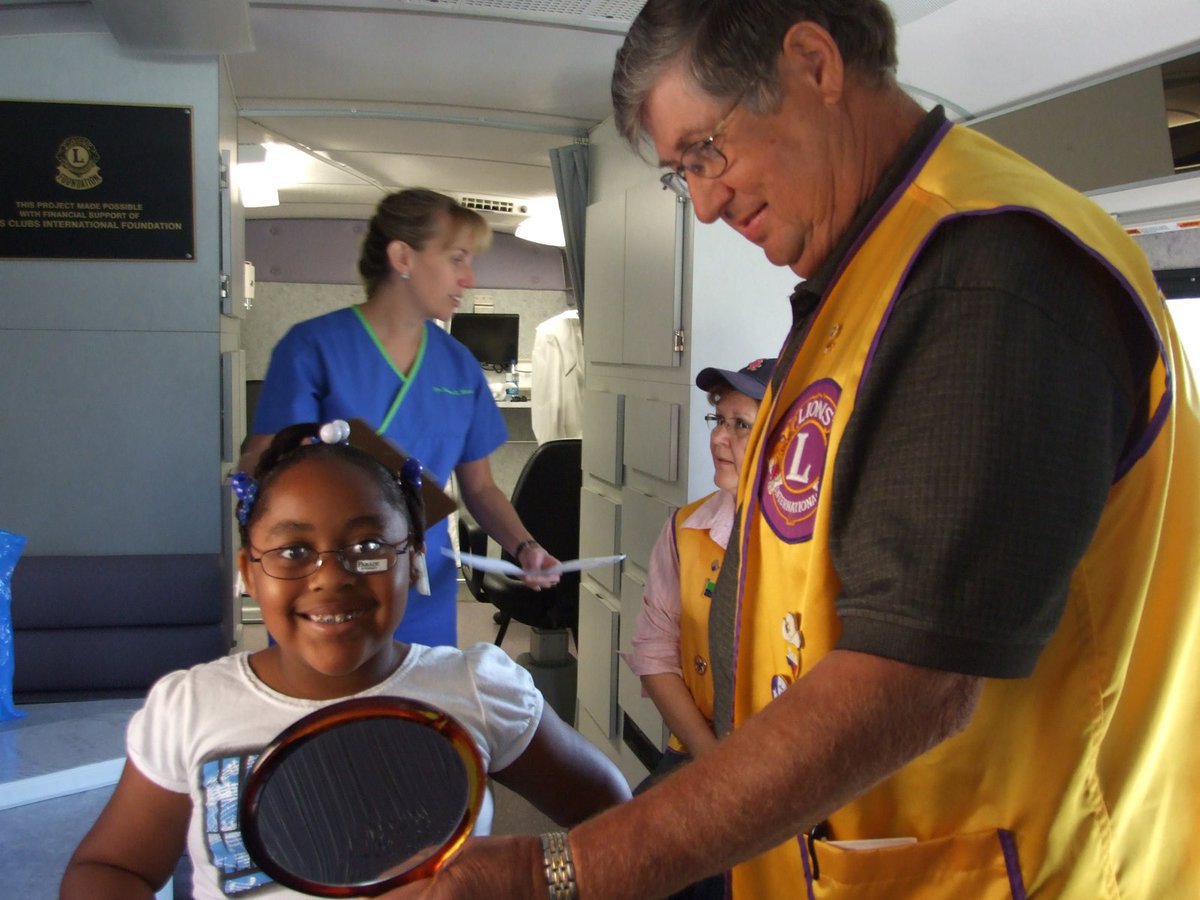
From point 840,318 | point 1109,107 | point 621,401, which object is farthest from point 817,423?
point 621,401

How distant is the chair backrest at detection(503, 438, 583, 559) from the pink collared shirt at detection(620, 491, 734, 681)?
2081mm

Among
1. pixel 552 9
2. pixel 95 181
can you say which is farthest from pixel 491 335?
pixel 552 9

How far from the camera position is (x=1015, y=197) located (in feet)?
2.32

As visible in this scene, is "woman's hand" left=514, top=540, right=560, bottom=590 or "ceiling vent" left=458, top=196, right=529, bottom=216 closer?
"woman's hand" left=514, top=540, right=560, bottom=590

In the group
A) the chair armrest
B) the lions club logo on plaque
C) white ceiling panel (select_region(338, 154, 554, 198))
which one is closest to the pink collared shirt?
the chair armrest

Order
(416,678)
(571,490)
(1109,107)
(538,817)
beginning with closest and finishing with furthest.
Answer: (416,678) → (1109,107) → (538,817) → (571,490)

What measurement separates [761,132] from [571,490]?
3.65 m

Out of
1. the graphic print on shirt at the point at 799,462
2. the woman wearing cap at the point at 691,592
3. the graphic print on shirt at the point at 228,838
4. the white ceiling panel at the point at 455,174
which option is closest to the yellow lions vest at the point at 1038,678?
the graphic print on shirt at the point at 799,462

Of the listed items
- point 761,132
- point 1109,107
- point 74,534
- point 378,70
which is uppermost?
point 378,70

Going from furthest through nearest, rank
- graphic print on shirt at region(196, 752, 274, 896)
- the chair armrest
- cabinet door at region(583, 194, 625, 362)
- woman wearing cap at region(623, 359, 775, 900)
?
1. the chair armrest
2. cabinet door at region(583, 194, 625, 362)
3. woman wearing cap at region(623, 359, 775, 900)
4. graphic print on shirt at region(196, 752, 274, 896)

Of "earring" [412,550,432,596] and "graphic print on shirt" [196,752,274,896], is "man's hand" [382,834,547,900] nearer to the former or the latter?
"graphic print on shirt" [196,752,274,896]

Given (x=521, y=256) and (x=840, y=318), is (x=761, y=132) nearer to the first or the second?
(x=840, y=318)

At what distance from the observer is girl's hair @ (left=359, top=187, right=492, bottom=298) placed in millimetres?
2299

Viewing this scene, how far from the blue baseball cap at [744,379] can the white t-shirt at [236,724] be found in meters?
1.18
